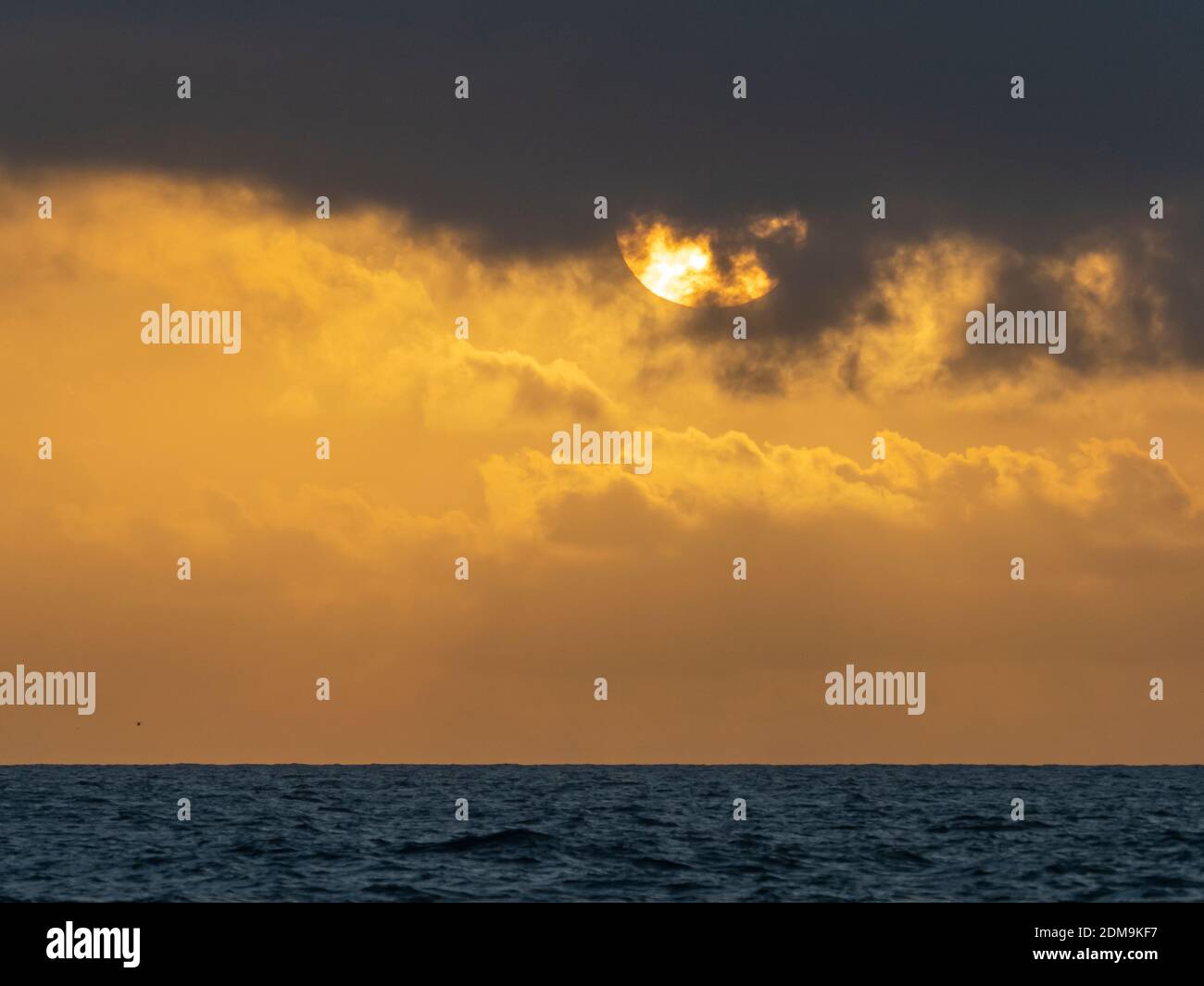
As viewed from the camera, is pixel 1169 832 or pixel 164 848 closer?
pixel 164 848

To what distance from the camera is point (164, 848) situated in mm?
61500

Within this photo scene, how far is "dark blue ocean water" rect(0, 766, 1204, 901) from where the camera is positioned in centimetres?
4712

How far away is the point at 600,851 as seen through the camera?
194 ft

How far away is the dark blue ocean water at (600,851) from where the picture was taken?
1855 inches

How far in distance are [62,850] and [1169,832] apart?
162ft

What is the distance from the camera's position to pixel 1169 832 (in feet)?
229
